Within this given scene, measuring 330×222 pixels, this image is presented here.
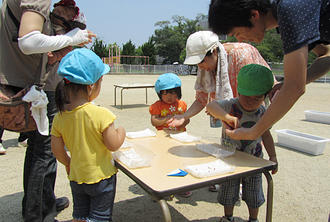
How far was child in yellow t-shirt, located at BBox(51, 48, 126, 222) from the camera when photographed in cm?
154

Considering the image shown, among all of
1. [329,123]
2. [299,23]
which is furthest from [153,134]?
[329,123]

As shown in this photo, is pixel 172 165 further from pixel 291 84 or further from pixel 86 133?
pixel 291 84

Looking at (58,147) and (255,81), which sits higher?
(255,81)

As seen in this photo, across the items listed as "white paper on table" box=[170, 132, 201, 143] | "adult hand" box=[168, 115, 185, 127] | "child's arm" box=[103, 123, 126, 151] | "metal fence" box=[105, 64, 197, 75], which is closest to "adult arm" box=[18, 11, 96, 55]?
"child's arm" box=[103, 123, 126, 151]

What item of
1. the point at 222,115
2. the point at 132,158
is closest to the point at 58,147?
the point at 132,158

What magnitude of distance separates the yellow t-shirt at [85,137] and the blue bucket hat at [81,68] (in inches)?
6.0

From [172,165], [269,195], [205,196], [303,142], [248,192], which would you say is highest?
[172,165]

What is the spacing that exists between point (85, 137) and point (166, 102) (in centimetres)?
157

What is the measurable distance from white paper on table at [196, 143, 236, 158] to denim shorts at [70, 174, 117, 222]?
2.00 feet

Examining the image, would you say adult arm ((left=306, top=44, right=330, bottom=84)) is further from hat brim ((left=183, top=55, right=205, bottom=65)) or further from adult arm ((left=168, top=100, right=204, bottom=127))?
adult arm ((left=168, top=100, right=204, bottom=127))

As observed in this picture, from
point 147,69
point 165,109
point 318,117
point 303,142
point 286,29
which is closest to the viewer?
point 286,29

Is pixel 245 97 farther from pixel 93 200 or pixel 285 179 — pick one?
pixel 285 179

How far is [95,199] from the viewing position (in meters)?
1.62

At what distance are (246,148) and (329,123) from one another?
526cm
